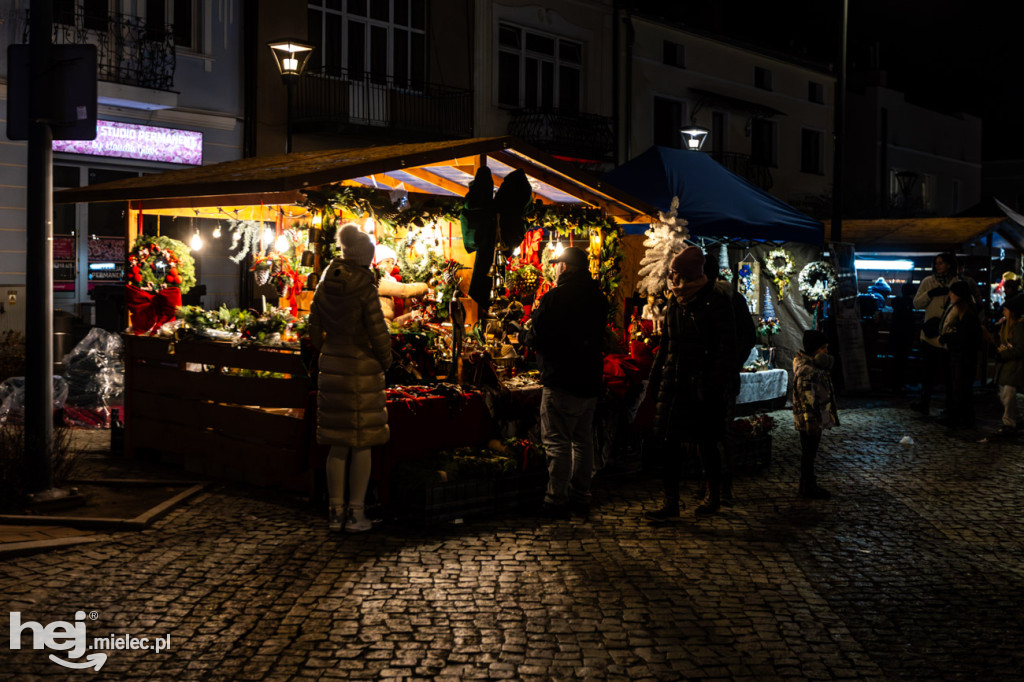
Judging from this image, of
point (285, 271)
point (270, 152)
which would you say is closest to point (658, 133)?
point (270, 152)

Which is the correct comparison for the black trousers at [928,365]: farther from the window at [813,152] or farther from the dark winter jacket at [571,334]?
the window at [813,152]

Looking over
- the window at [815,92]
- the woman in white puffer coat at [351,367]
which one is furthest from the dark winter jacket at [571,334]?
the window at [815,92]

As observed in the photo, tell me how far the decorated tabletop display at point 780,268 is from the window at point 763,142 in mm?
15570

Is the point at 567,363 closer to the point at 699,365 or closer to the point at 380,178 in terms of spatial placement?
the point at 699,365

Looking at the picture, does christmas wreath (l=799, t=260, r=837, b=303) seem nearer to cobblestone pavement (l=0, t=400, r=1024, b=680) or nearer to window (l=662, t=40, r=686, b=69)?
cobblestone pavement (l=0, t=400, r=1024, b=680)

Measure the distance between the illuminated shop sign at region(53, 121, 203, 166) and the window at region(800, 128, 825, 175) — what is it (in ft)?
68.8

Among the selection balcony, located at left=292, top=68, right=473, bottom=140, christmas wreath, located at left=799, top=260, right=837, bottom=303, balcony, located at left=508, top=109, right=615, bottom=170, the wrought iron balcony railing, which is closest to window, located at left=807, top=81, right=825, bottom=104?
balcony, located at left=508, top=109, right=615, bottom=170

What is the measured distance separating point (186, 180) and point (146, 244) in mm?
1107

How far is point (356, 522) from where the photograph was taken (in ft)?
24.2

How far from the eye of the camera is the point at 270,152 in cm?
1809

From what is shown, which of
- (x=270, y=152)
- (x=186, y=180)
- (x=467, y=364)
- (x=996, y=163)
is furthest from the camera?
(x=996, y=163)

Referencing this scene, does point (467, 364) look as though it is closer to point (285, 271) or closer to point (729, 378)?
point (729, 378)

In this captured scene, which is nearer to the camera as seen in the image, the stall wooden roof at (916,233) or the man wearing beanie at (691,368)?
the man wearing beanie at (691,368)

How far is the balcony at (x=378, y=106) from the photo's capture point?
1847 centimetres
